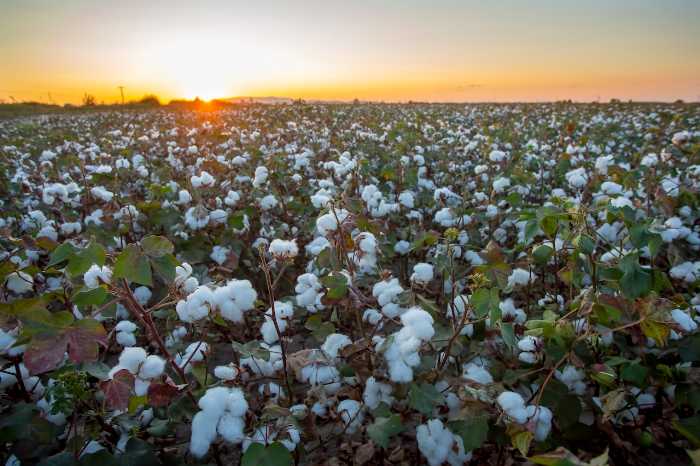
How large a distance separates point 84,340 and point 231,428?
494 millimetres

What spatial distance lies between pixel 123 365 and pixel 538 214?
1549 millimetres

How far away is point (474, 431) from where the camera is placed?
1.40 metres

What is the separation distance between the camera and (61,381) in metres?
1.36

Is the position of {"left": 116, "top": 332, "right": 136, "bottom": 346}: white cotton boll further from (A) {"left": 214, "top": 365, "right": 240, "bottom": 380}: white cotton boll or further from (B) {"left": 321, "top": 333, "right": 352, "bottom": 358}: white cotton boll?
(B) {"left": 321, "top": 333, "right": 352, "bottom": 358}: white cotton boll

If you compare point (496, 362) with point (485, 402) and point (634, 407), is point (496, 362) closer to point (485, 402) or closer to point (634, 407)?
point (485, 402)

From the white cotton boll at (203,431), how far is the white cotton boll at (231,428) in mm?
21

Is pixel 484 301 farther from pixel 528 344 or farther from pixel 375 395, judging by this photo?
pixel 375 395

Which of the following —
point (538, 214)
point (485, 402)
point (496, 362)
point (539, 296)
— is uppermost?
point (538, 214)

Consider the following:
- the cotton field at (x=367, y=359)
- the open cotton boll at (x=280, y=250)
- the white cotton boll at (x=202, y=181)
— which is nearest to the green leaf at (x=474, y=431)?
the cotton field at (x=367, y=359)

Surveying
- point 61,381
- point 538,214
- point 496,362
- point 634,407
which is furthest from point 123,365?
point 634,407

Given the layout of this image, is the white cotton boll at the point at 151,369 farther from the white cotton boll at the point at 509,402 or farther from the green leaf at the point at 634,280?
the green leaf at the point at 634,280

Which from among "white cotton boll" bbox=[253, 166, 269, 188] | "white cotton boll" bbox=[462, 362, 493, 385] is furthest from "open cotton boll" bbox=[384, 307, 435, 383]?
"white cotton boll" bbox=[253, 166, 269, 188]

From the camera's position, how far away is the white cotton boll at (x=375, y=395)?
1.60m

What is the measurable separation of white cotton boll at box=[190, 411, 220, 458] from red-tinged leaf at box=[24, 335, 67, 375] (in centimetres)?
43
